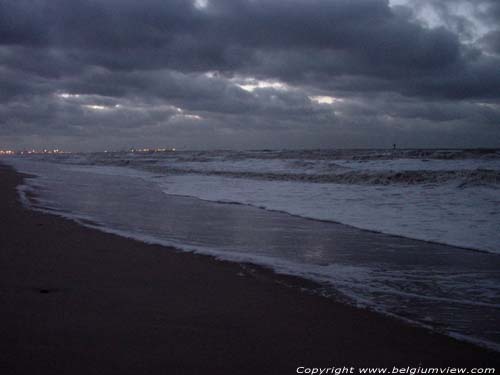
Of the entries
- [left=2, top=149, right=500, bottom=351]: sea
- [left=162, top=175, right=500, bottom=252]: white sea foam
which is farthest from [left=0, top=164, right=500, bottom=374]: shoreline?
[left=162, top=175, right=500, bottom=252]: white sea foam

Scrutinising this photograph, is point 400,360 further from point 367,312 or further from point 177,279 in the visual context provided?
point 177,279

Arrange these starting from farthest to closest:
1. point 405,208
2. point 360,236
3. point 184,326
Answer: point 405,208 < point 360,236 < point 184,326

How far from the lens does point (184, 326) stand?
127 inches

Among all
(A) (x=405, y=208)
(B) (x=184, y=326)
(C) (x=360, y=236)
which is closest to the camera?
(B) (x=184, y=326)

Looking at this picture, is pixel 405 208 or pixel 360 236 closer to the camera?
pixel 360 236

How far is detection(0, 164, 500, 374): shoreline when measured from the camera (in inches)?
105

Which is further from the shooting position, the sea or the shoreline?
the sea

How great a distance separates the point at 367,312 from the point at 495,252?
3.72 meters

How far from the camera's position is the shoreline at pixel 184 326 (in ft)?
8.78

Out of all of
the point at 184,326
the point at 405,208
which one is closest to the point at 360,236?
the point at 405,208

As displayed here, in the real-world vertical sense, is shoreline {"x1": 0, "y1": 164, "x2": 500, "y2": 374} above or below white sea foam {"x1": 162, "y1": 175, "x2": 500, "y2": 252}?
below

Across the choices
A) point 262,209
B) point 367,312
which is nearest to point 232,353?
point 367,312

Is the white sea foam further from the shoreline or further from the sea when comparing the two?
the shoreline

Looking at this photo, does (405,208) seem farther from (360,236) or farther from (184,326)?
(184,326)
